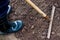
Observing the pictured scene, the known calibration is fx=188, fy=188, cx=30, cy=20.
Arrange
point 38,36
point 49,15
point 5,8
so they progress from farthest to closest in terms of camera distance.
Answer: point 49,15 < point 38,36 < point 5,8

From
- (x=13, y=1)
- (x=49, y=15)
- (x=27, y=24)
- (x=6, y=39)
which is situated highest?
(x=13, y=1)

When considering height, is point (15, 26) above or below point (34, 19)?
below

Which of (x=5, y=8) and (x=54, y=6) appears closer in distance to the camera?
(x=5, y=8)

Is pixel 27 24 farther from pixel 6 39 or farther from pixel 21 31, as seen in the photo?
pixel 6 39

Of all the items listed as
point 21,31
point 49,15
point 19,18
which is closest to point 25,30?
point 21,31

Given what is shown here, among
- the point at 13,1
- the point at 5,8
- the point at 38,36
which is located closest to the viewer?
the point at 5,8

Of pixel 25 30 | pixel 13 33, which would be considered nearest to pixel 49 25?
pixel 25 30

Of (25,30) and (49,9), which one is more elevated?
(49,9)
